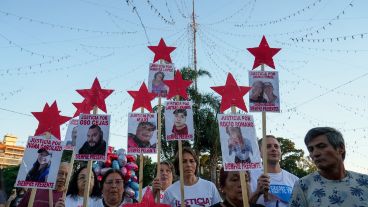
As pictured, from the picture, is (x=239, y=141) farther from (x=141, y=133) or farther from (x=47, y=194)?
(x=47, y=194)

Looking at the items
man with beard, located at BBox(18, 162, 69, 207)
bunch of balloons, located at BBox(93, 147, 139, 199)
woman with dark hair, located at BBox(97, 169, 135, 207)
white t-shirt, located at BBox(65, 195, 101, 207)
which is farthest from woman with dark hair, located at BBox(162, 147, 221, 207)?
bunch of balloons, located at BBox(93, 147, 139, 199)

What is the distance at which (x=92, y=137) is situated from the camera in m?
3.90

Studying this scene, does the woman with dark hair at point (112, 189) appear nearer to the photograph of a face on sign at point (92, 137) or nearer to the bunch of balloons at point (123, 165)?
the photograph of a face on sign at point (92, 137)

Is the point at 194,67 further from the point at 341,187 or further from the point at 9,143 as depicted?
the point at 9,143

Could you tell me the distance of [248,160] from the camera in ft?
11.6

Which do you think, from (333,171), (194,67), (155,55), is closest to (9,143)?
(194,67)

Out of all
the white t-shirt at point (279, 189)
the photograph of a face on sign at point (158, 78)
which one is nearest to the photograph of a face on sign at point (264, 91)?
the white t-shirt at point (279, 189)

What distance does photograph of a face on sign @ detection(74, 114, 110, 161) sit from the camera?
385 centimetres

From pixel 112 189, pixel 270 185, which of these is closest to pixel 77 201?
pixel 112 189

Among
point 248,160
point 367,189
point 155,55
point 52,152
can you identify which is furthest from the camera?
point 155,55

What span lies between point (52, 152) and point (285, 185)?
2386 mm

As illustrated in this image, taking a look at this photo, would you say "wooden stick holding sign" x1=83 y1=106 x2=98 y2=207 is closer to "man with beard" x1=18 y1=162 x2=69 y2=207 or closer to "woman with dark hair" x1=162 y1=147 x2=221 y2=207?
"man with beard" x1=18 y1=162 x2=69 y2=207

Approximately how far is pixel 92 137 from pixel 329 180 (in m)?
2.41

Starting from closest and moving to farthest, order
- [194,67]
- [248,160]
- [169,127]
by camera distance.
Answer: [248,160] < [169,127] < [194,67]
